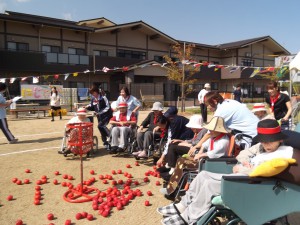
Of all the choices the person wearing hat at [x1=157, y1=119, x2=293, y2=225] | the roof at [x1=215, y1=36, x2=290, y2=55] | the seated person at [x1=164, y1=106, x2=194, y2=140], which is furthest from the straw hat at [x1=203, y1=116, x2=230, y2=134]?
the roof at [x1=215, y1=36, x2=290, y2=55]

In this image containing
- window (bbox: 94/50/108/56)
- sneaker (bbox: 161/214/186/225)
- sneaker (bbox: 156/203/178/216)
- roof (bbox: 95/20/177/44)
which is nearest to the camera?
sneaker (bbox: 161/214/186/225)

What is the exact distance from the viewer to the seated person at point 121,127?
6.33m

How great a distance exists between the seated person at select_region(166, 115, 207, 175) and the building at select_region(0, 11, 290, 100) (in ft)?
36.9

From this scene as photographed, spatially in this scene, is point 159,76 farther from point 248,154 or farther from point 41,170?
point 248,154

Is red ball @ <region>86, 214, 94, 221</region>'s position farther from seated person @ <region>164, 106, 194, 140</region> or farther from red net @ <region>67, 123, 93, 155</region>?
seated person @ <region>164, 106, 194, 140</region>

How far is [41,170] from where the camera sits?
18.3 feet

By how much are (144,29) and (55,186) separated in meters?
23.5

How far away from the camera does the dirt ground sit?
353 cm

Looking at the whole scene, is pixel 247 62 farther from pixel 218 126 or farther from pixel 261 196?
pixel 261 196

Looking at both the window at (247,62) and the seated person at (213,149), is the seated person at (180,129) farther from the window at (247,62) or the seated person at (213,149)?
the window at (247,62)

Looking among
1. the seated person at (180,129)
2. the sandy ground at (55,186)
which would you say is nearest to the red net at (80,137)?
the sandy ground at (55,186)

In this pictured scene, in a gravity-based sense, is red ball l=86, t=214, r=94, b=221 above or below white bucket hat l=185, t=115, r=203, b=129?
below

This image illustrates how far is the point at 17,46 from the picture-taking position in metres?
20.6

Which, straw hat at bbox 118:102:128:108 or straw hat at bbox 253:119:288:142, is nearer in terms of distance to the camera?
straw hat at bbox 253:119:288:142
